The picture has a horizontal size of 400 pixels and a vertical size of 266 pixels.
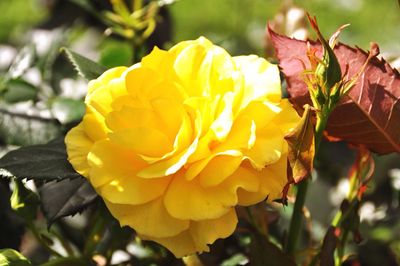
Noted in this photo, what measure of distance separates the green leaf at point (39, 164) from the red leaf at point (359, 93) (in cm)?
17

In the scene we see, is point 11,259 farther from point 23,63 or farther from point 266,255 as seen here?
point 23,63

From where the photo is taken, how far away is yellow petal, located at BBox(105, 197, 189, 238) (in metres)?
0.44

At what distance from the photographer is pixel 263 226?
1.90ft

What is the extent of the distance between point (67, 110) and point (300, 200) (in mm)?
279

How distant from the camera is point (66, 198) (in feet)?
1.75

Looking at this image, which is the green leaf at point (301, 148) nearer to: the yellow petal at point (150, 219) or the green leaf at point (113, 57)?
the yellow petal at point (150, 219)

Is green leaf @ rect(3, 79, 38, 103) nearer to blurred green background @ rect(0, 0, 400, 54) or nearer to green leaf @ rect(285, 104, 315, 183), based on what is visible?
green leaf @ rect(285, 104, 315, 183)

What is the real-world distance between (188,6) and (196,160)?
1784 mm

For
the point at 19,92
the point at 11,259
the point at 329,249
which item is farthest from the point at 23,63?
the point at 329,249

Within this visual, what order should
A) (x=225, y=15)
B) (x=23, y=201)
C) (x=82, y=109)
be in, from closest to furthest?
(x=23, y=201), (x=82, y=109), (x=225, y=15)

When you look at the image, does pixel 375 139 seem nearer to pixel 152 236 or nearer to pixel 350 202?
pixel 350 202

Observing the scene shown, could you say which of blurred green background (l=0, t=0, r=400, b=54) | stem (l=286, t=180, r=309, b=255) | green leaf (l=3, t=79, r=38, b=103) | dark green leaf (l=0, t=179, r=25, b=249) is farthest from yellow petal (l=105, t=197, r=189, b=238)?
blurred green background (l=0, t=0, r=400, b=54)

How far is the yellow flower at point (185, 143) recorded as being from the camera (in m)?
0.44

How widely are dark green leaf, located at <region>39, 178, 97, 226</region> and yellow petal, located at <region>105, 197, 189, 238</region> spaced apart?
0.24 feet
